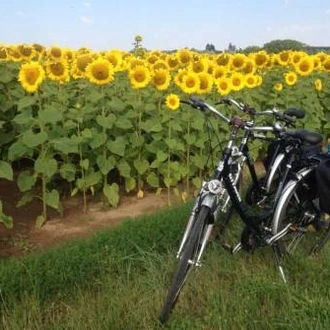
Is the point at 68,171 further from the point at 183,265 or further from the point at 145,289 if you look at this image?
the point at 183,265

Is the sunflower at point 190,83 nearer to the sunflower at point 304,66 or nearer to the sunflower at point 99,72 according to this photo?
the sunflower at point 99,72

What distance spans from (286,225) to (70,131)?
8.87ft

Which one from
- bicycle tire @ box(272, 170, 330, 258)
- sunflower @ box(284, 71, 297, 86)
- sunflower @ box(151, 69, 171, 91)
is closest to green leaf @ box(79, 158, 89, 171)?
sunflower @ box(151, 69, 171, 91)

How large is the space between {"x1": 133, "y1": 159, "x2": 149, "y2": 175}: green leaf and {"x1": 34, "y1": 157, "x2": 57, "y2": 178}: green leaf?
116 cm

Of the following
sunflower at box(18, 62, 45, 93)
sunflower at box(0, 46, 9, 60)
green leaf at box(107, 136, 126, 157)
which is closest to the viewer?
sunflower at box(18, 62, 45, 93)

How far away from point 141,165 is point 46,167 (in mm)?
1294

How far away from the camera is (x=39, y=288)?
3727mm

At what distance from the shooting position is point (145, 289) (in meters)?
3.83

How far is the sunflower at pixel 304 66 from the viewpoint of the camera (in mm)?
8039

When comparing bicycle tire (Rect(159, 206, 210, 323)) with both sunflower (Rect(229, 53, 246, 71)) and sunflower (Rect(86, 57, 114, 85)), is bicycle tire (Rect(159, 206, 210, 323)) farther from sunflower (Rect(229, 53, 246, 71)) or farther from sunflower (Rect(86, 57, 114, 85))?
sunflower (Rect(229, 53, 246, 71))

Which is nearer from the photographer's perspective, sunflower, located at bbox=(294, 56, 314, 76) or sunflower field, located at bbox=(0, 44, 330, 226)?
sunflower field, located at bbox=(0, 44, 330, 226)

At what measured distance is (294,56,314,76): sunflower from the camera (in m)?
8.04

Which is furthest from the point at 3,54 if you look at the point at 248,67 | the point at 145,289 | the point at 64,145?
the point at 145,289

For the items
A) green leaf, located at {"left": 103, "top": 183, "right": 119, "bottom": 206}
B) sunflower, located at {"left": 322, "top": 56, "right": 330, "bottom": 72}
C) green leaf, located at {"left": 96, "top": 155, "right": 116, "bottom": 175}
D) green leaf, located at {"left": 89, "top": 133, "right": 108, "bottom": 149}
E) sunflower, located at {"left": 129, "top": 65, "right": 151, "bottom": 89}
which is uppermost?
sunflower, located at {"left": 322, "top": 56, "right": 330, "bottom": 72}
